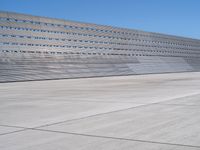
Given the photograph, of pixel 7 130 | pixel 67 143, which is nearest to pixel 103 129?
pixel 67 143

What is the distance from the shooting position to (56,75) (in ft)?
99.7

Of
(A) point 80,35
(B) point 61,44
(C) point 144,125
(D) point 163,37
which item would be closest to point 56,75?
(B) point 61,44

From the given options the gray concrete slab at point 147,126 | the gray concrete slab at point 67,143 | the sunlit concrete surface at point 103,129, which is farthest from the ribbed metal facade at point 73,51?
the gray concrete slab at point 67,143

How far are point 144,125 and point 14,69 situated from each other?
2461cm

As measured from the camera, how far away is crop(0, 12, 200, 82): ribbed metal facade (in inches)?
1188

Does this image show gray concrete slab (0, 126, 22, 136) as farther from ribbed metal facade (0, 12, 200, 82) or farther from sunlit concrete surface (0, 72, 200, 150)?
ribbed metal facade (0, 12, 200, 82)

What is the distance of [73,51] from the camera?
37344 millimetres

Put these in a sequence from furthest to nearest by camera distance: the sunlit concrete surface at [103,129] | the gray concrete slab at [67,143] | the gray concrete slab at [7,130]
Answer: the gray concrete slab at [7,130] → the sunlit concrete surface at [103,129] → the gray concrete slab at [67,143]

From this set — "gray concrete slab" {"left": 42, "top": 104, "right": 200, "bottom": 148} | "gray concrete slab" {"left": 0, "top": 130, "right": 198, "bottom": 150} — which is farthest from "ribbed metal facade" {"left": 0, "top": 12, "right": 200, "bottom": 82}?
"gray concrete slab" {"left": 0, "top": 130, "right": 198, "bottom": 150}

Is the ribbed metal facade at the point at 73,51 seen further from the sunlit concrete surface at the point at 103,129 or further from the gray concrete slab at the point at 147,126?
the gray concrete slab at the point at 147,126

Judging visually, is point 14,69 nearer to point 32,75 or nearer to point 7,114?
point 32,75

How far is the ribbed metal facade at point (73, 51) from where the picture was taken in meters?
30.2

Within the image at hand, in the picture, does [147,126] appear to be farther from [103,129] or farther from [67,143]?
[67,143]

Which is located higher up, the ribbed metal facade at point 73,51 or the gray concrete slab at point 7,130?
the ribbed metal facade at point 73,51
